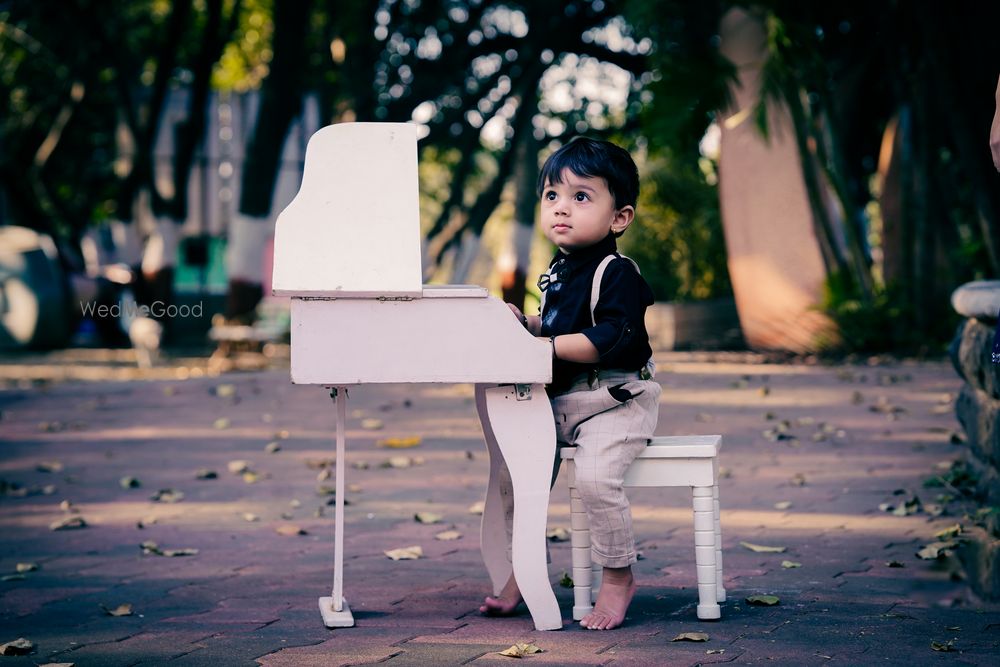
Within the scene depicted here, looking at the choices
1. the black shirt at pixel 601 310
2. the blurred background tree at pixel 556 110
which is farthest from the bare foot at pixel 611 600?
the blurred background tree at pixel 556 110

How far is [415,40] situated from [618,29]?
3.41 meters

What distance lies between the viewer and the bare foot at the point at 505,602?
13.6 feet

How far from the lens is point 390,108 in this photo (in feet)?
64.1

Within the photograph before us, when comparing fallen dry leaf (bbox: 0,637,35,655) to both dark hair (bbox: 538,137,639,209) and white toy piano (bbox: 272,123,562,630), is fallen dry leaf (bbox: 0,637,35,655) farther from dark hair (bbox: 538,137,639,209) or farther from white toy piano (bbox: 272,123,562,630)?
dark hair (bbox: 538,137,639,209)

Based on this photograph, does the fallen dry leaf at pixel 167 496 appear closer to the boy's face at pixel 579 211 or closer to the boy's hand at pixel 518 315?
the boy's hand at pixel 518 315

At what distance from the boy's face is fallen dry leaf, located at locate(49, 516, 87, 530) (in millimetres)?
3137

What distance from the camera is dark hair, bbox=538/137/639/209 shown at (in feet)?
12.9

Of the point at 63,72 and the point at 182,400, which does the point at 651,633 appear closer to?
the point at 182,400

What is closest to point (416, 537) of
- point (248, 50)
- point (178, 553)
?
point (178, 553)

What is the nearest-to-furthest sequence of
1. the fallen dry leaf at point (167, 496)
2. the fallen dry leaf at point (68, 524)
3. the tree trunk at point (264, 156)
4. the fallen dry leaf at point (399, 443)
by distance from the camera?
the fallen dry leaf at point (68, 524) → the fallen dry leaf at point (167, 496) → the fallen dry leaf at point (399, 443) → the tree trunk at point (264, 156)

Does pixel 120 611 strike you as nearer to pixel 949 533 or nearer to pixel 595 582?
pixel 595 582

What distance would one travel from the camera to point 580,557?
4043 mm

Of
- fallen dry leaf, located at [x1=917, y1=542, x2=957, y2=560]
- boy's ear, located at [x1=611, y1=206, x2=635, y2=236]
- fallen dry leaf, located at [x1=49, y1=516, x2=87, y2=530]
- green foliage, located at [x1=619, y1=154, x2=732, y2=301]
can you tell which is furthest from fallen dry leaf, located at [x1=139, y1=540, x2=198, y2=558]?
green foliage, located at [x1=619, y1=154, x2=732, y2=301]

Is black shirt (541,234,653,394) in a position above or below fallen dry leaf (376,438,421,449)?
above
